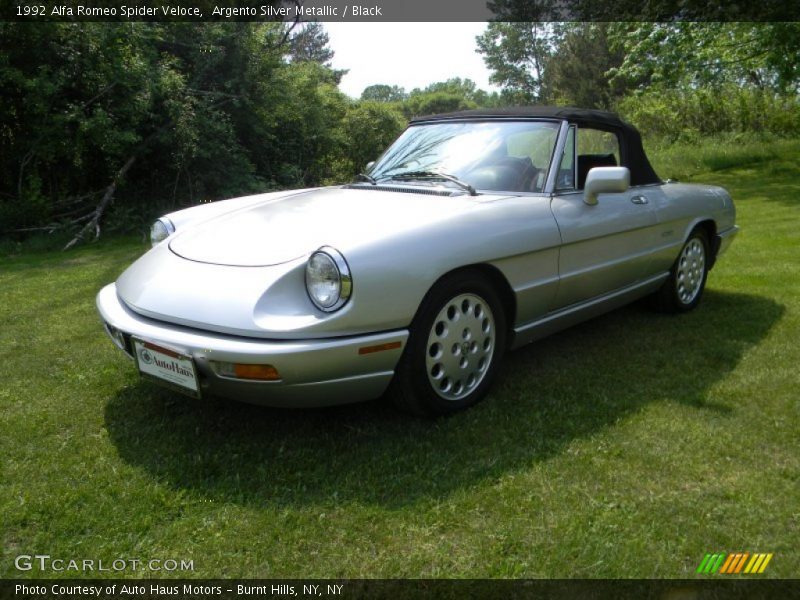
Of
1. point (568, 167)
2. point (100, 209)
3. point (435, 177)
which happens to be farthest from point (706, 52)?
point (435, 177)

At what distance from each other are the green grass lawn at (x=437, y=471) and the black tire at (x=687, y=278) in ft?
2.22

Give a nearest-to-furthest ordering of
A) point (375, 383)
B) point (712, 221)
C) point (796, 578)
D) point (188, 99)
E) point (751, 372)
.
A: point (796, 578), point (375, 383), point (751, 372), point (712, 221), point (188, 99)

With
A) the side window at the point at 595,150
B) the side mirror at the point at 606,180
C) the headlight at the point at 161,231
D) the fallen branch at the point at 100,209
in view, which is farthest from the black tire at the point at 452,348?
the fallen branch at the point at 100,209

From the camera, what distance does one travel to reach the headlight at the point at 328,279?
2.57m

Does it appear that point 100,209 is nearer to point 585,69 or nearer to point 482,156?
point 482,156

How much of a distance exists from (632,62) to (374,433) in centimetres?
1555

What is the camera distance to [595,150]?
4.25 m

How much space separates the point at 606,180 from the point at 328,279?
1.73 metres

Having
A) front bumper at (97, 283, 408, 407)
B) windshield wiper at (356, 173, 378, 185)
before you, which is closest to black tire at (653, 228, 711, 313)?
windshield wiper at (356, 173, 378, 185)

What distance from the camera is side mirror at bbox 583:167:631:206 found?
3439 millimetres

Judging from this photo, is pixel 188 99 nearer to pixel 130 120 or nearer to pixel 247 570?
pixel 130 120

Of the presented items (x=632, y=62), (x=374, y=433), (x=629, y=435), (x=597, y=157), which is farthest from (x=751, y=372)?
(x=632, y=62)

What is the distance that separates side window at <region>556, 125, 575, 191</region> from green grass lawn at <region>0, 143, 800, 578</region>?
3.32 feet

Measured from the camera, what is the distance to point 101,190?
1105 centimetres
